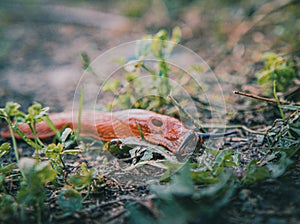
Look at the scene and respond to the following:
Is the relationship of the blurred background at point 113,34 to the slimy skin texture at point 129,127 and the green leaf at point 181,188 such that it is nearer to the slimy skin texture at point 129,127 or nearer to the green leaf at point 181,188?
the slimy skin texture at point 129,127

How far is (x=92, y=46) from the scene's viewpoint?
403 centimetres

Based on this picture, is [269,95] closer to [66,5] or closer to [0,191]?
[0,191]

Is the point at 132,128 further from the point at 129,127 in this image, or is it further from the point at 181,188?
the point at 181,188

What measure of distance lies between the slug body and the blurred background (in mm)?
541

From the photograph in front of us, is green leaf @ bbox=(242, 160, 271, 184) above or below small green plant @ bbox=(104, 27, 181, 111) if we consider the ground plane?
below

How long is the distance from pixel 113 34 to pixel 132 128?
2.76 m

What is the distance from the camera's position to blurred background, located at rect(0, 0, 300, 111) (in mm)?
3064

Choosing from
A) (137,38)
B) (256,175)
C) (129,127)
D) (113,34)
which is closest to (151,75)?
(129,127)

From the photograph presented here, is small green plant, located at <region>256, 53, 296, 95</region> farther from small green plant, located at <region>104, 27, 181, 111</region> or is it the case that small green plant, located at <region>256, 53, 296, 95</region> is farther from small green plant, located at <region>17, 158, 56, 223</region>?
small green plant, located at <region>17, 158, 56, 223</region>

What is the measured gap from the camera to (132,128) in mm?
1875

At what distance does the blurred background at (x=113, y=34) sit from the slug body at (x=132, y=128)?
21.3 inches

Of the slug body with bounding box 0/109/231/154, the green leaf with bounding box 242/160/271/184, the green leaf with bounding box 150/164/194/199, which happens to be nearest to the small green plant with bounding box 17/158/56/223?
the green leaf with bounding box 150/164/194/199

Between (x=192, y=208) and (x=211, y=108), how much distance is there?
1.23 m

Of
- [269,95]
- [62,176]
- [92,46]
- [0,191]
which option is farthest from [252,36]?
[0,191]
